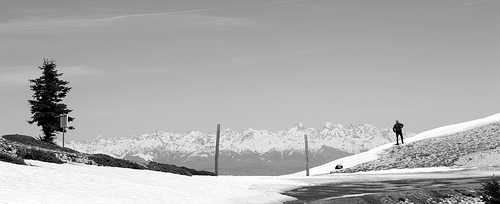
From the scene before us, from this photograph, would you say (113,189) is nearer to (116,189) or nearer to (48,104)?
(116,189)

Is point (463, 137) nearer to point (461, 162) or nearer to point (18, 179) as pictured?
point (461, 162)

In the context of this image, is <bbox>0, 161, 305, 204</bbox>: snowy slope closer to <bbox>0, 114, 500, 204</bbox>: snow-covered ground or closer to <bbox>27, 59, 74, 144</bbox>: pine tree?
<bbox>0, 114, 500, 204</bbox>: snow-covered ground

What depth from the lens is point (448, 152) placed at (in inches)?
2231

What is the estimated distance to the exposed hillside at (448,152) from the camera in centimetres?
5081

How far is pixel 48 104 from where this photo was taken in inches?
2689

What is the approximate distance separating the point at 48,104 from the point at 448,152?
45491mm

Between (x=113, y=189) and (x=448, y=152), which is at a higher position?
(x=448, y=152)

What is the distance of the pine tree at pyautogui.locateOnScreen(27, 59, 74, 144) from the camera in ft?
222

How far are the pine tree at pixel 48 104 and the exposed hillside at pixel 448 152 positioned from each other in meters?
34.6

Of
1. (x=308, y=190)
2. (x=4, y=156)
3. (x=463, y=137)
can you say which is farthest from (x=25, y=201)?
(x=463, y=137)

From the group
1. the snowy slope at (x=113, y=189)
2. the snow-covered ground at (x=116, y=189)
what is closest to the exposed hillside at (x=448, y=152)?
the snow-covered ground at (x=116, y=189)

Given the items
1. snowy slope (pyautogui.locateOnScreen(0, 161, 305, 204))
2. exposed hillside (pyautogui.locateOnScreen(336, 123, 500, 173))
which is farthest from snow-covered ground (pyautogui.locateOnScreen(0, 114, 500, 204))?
exposed hillside (pyautogui.locateOnScreen(336, 123, 500, 173))

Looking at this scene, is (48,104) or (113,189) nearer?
(113,189)

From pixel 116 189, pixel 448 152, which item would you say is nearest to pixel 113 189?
pixel 116 189
